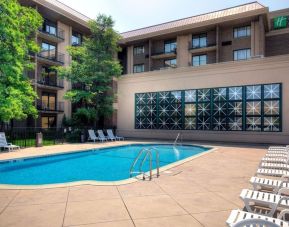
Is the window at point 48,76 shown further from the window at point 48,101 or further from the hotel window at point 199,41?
the hotel window at point 199,41

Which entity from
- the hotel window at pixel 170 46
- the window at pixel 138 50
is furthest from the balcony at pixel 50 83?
the hotel window at pixel 170 46

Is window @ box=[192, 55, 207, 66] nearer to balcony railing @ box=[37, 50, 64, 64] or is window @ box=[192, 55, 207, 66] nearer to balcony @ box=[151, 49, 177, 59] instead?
balcony @ box=[151, 49, 177, 59]

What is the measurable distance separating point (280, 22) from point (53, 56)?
25970 millimetres

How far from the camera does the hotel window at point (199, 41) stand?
27.7 m

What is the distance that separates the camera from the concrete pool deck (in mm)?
4027

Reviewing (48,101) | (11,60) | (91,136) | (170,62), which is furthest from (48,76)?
(170,62)

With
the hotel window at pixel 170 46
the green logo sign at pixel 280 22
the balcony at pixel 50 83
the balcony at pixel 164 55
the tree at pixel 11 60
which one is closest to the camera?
the tree at pixel 11 60

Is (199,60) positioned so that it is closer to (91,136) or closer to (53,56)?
(91,136)

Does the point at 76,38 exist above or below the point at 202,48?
above

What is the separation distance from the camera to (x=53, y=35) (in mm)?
25281

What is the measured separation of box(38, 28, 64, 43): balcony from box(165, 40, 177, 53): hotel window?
12.6 meters

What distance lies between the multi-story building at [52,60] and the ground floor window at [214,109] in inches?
364

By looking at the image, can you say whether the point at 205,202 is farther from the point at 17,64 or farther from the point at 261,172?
the point at 17,64

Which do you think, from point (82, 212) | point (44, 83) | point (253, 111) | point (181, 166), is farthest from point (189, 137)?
point (82, 212)
